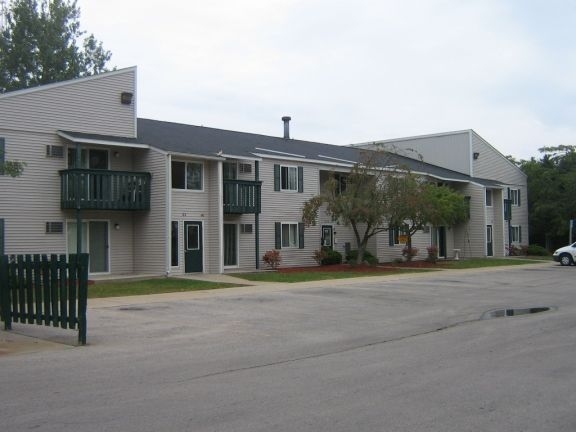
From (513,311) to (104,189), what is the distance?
15.4 meters

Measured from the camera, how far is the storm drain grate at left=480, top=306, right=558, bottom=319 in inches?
557

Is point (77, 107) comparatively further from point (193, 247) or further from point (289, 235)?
point (289, 235)

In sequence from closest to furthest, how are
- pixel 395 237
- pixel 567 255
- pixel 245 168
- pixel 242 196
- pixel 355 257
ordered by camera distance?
pixel 242 196, pixel 245 168, pixel 355 257, pixel 567 255, pixel 395 237

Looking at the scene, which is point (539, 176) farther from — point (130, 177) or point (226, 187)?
point (130, 177)

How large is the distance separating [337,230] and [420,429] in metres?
28.2

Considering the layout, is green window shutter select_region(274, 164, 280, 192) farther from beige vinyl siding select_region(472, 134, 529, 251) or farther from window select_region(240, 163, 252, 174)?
beige vinyl siding select_region(472, 134, 529, 251)

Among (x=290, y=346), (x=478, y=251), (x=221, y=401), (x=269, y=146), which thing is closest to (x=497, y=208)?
(x=478, y=251)

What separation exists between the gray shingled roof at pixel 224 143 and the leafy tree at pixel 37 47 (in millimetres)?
17043

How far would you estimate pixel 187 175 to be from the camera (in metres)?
26.8

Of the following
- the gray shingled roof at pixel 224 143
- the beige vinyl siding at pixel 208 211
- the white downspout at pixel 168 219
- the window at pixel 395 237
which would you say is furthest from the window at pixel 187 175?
the window at pixel 395 237

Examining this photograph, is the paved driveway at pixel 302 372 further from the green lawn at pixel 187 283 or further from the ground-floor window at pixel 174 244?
the ground-floor window at pixel 174 244

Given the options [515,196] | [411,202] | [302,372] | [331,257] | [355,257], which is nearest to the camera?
[302,372]

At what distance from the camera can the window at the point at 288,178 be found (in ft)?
101

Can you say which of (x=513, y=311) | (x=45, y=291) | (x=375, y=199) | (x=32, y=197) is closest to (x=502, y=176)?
(x=375, y=199)
